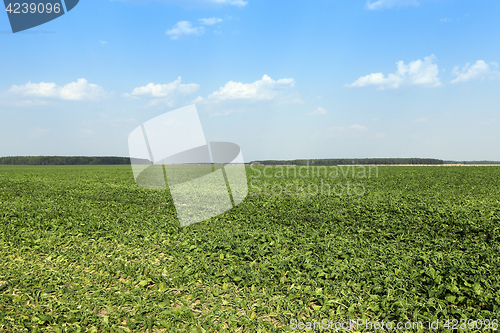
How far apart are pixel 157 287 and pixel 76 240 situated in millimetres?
4548

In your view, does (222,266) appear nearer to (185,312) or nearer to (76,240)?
(185,312)

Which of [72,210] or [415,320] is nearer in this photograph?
[415,320]

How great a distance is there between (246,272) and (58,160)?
130 metres

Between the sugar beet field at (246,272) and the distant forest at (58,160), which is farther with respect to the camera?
the distant forest at (58,160)

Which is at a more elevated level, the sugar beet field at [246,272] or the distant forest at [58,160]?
the distant forest at [58,160]

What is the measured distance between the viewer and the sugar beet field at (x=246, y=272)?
4578mm

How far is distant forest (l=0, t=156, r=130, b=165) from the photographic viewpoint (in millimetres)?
112250

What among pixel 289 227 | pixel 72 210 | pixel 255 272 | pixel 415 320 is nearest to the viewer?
pixel 415 320

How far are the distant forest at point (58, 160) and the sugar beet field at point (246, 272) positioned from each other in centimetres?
11434

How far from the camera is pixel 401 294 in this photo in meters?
5.03

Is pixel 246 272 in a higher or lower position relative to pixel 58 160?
lower

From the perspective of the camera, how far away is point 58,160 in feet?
372

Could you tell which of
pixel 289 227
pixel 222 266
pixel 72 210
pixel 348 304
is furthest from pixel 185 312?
pixel 72 210

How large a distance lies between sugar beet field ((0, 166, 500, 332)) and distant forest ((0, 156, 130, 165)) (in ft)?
375
